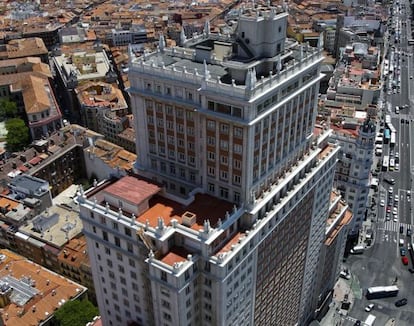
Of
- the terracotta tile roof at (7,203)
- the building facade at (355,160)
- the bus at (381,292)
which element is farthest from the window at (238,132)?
the terracotta tile roof at (7,203)

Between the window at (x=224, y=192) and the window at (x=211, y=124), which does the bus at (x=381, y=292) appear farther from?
the window at (x=211, y=124)

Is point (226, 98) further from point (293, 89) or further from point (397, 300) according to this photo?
point (397, 300)

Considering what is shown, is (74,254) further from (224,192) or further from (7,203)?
(224,192)

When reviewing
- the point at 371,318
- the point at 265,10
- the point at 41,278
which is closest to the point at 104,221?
the point at 265,10

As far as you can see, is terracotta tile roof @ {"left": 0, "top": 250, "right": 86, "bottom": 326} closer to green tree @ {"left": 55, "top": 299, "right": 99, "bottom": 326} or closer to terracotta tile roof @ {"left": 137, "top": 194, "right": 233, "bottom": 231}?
green tree @ {"left": 55, "top": 299, "right": 99, "bottom": 326}

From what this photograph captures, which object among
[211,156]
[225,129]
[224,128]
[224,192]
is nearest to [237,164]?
[211,156]

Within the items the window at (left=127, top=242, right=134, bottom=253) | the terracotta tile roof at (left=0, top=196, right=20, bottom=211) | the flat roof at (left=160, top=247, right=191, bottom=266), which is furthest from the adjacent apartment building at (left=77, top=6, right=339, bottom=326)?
the terracotta tile roof at (left=0, top=196, right=20, bottom=211)
